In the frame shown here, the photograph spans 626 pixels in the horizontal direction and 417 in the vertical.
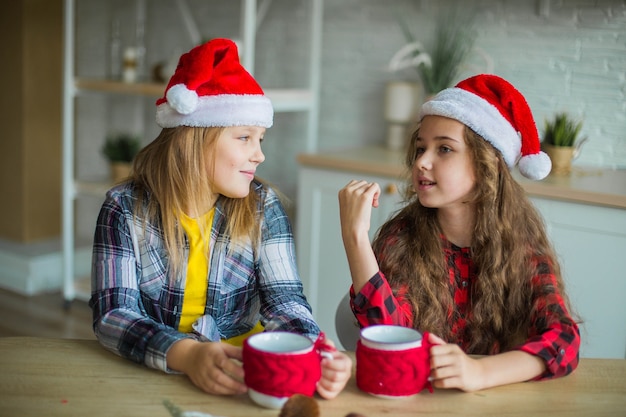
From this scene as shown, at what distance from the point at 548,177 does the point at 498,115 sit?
1066mm

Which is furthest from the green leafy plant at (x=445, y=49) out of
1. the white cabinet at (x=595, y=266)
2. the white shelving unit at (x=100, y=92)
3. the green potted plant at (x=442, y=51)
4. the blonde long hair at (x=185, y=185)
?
the blonde long hair at (x=185, y=185)

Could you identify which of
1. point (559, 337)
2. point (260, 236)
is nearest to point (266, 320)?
point (260, 236)

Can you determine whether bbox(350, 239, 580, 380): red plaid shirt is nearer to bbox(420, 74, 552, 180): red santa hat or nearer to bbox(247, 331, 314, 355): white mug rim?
bbox(420, 74, 552, 180): red santa hat

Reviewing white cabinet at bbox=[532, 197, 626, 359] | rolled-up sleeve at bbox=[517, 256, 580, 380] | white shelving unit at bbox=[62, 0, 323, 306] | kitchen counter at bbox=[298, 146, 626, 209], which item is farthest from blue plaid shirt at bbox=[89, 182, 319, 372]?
white shelving unit at bbox=[62, 0, 323, 306]

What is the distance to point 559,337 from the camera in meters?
1.35

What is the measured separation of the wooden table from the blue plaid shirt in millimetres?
145

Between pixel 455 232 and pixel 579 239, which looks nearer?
pixel 455 232

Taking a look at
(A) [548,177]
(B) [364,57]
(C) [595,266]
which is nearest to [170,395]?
(C) [595,266]

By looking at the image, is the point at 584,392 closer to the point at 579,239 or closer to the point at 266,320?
the point at 266,320

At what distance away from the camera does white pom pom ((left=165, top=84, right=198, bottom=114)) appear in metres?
1.58

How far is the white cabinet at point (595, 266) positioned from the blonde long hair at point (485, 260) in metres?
0.76

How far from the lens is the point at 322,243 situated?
9.71ft

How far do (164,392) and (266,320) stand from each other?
0.46 m

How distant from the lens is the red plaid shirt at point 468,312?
1.31 meters
